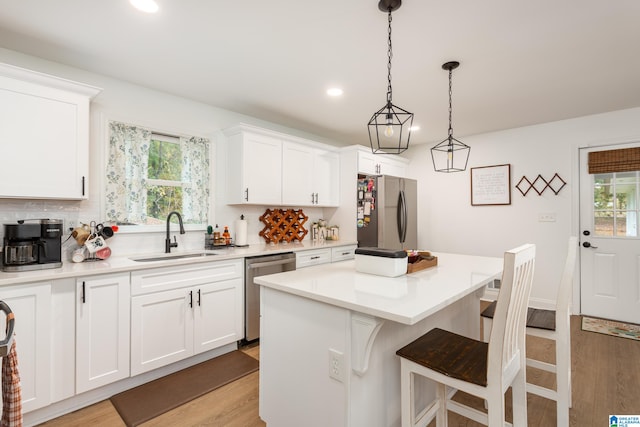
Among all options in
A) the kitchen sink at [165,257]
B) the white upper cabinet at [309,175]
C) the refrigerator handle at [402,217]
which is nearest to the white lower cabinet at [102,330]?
the kitchen sink at [165,257]

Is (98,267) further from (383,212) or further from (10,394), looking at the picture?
(383,212)

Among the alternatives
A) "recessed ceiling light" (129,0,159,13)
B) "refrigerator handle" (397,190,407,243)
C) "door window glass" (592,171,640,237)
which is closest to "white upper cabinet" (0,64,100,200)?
"recessed ceiling light" (129,0,159,13)

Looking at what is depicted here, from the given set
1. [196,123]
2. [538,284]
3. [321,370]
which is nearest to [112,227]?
[196,123]

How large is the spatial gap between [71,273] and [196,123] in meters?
1.85

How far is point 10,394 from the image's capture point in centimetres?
97

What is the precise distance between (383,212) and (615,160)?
8.73 ft

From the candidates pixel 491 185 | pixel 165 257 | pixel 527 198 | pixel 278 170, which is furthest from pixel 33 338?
pixel 527 198

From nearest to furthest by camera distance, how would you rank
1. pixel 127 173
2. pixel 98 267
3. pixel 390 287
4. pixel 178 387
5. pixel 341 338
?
1. pixel 341 338
2. pixel 390 287
3. pixel 98 267
4. pixel 178 387
5. pixel 127 173

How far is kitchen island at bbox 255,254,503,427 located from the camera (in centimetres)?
131

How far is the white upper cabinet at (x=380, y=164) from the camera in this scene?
4207mm

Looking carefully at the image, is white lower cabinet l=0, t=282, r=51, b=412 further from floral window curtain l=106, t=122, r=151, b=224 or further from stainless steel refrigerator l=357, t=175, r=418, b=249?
stainless steel refrigerator l=357, t=175, r=418, b=249

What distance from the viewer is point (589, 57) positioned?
7.53 ft

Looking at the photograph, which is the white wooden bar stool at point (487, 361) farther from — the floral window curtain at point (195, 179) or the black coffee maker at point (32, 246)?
the floral window curtain at point (195, 179)

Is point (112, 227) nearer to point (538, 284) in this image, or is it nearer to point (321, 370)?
point (321, 370)
